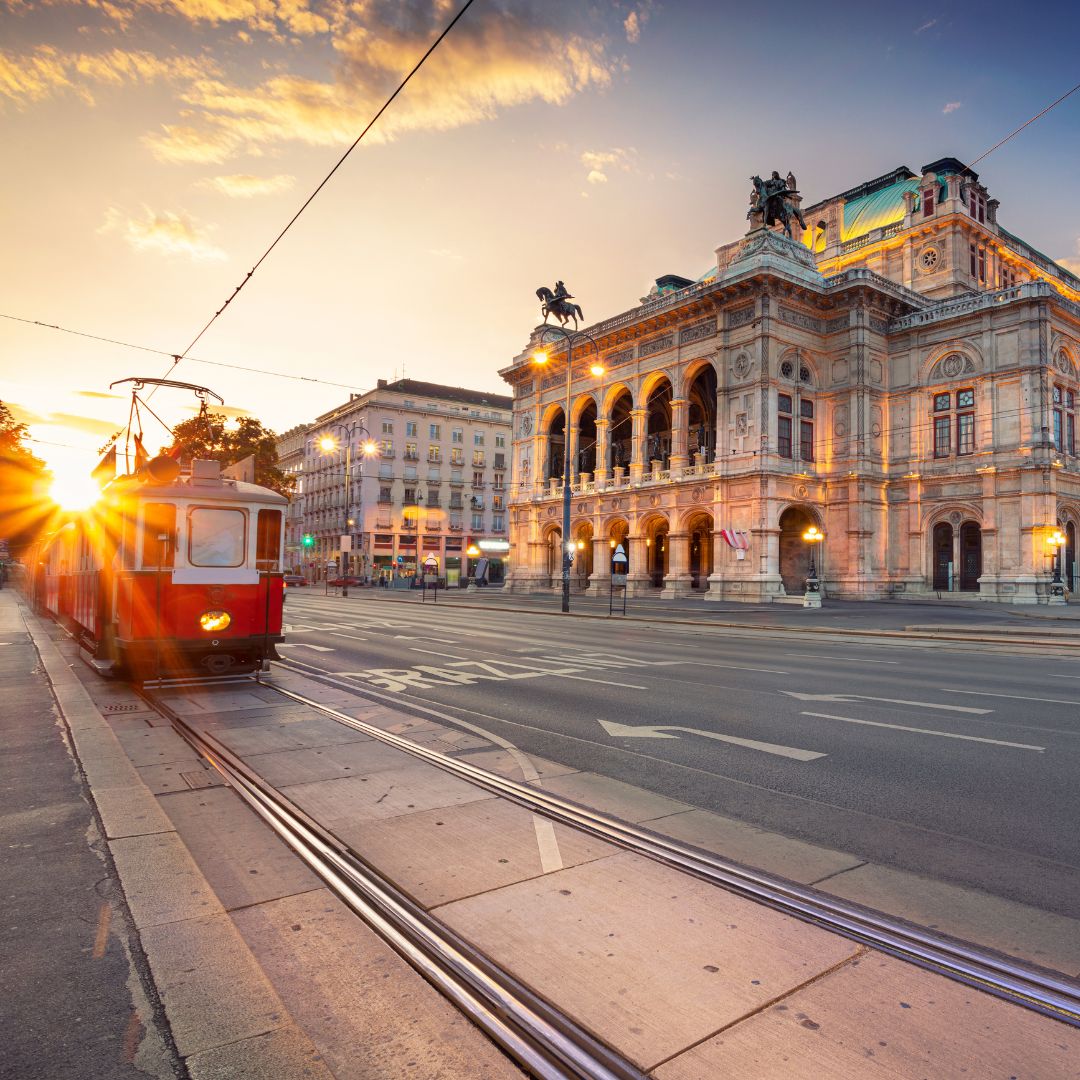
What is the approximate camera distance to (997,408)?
130ft

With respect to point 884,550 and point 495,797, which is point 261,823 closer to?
point 495,797

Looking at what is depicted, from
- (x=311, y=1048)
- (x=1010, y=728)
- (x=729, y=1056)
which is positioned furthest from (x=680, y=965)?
(x=1010, y=728)

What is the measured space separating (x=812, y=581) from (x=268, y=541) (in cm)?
3054

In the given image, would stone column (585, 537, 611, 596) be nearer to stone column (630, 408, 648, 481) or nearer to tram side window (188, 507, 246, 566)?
stone column (630, 408, 648, 481)

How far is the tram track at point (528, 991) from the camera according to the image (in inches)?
107

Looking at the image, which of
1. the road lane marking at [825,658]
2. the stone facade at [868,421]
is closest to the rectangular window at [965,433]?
the stone facade at [868,421]

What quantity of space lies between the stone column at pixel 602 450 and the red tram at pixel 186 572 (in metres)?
40.6

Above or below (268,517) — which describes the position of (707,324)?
above

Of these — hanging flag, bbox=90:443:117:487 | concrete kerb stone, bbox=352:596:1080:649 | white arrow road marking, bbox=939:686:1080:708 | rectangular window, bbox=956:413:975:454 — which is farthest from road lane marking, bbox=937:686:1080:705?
rectangular window, bbox=956:413:975:454

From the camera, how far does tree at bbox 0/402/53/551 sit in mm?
37562

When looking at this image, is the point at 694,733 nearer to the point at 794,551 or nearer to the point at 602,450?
the point at 794,551

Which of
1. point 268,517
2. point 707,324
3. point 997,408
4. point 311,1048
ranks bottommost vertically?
point 311,1048

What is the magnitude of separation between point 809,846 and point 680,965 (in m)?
1.86

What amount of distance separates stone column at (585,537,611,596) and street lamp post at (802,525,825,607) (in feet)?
44.3
